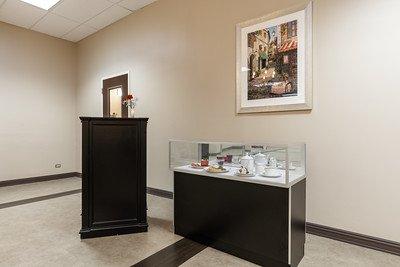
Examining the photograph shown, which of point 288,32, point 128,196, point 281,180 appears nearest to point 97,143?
point 128,196

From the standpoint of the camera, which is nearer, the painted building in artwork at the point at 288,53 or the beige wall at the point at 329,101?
the beige wall at the point at 329,101

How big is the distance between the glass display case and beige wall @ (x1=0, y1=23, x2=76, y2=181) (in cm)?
388

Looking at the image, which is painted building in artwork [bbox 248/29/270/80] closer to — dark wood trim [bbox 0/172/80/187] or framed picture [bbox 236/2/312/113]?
framed picture [bbox 236/2/312/113]

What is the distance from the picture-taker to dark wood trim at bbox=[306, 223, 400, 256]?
2.22 meters

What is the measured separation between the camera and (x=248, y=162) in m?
2.28

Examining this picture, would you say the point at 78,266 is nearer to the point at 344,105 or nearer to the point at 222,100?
the point at 222,100

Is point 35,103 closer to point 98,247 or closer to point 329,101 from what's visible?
point 98,247

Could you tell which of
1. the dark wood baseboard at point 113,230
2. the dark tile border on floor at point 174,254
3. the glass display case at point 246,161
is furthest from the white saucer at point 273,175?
the dark wood baseboard at point 113,230

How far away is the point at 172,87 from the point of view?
391cm

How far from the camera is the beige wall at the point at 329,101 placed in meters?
2.25

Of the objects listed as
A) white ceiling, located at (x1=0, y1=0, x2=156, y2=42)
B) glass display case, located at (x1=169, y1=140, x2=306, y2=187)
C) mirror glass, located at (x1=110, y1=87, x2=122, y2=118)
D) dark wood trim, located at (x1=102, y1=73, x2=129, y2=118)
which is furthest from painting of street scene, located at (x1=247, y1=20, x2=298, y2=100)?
mirror glass, located at (x1=110, y1=87, x2=122, y2=118)

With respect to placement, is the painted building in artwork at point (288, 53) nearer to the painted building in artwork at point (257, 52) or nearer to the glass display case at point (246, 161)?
the painted building in artwork at point (257, 52)

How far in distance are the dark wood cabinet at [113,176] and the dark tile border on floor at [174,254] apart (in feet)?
1.71

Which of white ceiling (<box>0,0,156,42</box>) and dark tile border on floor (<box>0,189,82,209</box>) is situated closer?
dark tile border on floor (<box>0,189,82,209</box>)
